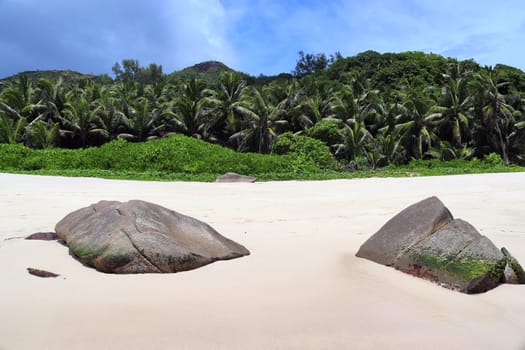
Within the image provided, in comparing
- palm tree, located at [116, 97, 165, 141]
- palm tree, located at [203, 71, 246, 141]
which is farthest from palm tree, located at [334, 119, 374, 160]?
palm tree, located at [116, 97, 165, 141]

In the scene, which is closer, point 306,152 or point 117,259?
point 117,259

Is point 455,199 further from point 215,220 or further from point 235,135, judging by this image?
point 235,135

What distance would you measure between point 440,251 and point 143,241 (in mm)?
3048

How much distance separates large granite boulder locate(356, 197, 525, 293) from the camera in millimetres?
4328

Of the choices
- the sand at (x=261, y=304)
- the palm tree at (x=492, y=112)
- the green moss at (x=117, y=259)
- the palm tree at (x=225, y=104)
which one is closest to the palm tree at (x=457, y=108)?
the palm tree at (x=492, y=112)

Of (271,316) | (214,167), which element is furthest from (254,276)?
(214,167)

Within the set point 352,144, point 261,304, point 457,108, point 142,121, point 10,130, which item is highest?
point 457,108

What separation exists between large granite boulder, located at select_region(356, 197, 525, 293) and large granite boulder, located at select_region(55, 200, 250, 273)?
174 cm

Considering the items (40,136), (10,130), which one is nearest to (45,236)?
(10,130)

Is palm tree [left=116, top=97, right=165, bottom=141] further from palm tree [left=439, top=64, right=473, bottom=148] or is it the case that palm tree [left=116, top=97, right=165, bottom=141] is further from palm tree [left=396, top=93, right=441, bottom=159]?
palm tree [left=439, top=64, right=473, bottom=148]

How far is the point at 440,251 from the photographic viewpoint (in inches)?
181

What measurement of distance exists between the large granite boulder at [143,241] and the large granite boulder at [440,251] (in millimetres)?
1736

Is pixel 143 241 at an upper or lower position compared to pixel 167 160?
lower

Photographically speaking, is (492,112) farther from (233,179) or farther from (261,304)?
(261,304)
